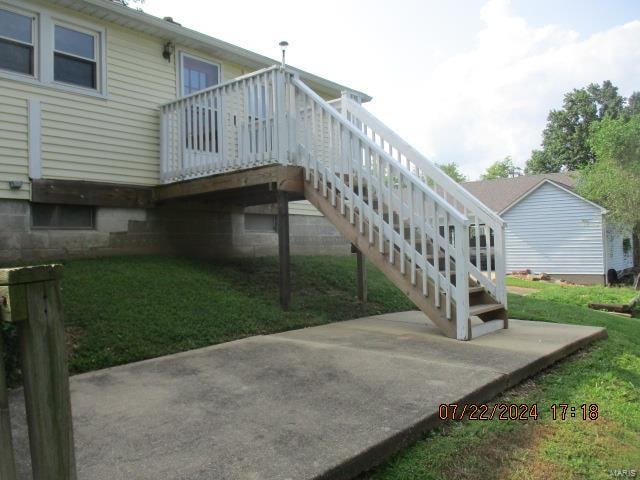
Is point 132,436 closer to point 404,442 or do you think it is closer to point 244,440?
point 244,440

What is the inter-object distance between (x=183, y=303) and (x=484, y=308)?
10.6ft

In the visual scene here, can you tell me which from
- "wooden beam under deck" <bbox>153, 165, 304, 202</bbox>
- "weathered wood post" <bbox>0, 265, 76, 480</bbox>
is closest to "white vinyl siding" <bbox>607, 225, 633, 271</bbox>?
"wooden beam under deck" <bbox>153, 165, 304, 202</bbox>

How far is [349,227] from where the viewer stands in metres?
5.36

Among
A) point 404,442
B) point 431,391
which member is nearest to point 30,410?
point 404,442

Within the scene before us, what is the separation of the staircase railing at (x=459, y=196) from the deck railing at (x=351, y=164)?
1 centimetres

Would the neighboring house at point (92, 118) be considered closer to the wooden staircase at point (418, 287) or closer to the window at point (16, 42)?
the window at point (16, 42)

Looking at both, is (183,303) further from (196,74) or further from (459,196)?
(196,74)

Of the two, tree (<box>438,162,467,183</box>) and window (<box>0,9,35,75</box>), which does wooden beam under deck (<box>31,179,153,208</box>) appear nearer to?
window (<box>0,9,35,75</box>)

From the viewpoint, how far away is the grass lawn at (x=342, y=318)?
2.31 meters

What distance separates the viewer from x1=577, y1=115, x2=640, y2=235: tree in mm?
16266

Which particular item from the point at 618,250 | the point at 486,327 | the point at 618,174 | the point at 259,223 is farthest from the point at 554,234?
the point at 486,327

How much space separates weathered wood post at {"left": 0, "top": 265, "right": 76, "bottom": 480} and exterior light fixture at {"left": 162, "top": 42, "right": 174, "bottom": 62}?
748cm

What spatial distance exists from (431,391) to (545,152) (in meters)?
40.5
